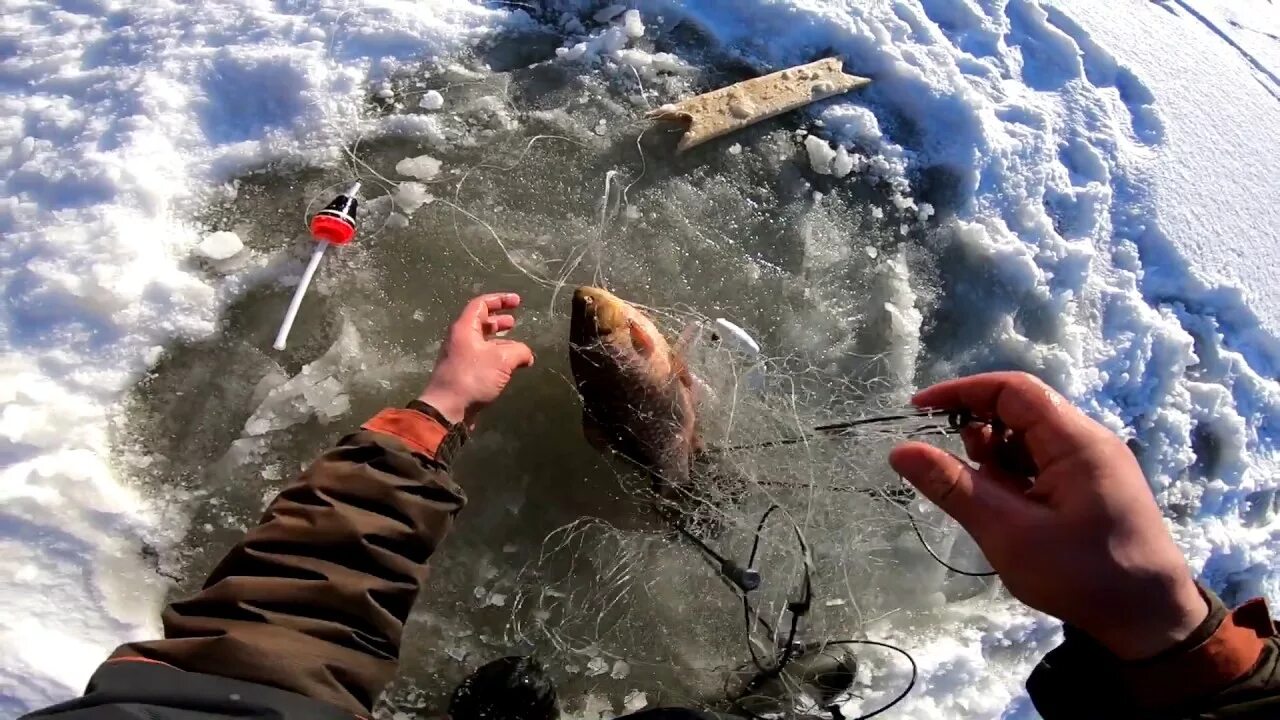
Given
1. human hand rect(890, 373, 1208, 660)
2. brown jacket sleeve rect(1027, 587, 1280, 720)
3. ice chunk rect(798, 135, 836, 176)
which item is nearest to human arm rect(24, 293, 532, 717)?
human hand rect(890, 373, 1208, 660)

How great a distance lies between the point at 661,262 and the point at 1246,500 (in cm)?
305

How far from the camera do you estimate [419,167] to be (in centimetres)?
365

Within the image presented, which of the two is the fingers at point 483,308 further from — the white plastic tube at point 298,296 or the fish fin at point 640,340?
the white plastic tube at point 298,296

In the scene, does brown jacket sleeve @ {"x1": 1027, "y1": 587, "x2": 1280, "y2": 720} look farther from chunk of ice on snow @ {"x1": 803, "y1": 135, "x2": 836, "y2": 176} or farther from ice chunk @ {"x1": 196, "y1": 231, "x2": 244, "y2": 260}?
ice chunk @ {"x1": 196, "y1": 231, "x2": 244, "y2": 260}

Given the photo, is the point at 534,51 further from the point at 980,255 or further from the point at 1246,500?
the point at 1246,500

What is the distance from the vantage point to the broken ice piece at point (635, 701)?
10.4 ft

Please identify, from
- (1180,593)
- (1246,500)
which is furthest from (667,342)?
(1246,500)

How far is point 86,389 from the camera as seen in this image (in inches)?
124

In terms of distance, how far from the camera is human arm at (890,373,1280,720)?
1.92m

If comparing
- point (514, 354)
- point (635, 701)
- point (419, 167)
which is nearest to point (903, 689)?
point (635, 701)

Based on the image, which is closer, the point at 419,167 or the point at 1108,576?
the point at 1108,576

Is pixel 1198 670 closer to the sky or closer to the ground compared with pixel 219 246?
closer to the sky

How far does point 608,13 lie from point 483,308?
1882 mm

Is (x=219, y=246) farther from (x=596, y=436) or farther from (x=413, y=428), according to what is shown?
(x=596, y=436)
